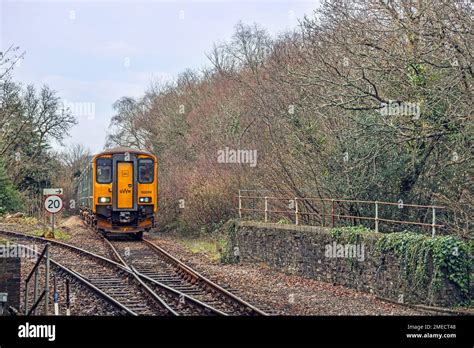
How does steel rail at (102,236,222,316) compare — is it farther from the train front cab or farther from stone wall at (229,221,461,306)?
the train front cab

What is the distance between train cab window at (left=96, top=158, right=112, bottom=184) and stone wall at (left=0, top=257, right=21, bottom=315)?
1503cm

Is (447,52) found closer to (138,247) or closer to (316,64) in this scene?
(316,64)

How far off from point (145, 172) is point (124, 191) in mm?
1063

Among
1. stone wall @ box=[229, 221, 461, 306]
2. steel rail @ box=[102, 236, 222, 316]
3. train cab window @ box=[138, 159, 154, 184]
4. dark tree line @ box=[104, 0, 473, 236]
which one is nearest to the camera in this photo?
steel rail @ box=[102, 236, 222, 316]

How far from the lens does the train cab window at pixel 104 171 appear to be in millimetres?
26344

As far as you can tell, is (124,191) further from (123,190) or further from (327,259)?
(327,259)

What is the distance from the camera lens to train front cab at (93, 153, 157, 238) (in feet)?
86.4

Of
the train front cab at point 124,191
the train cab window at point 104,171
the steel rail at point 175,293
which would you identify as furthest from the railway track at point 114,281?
the train cab window at point 104,171

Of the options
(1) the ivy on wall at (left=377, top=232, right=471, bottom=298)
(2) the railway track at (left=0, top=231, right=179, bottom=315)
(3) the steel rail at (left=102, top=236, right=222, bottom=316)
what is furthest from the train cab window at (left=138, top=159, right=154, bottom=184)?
(1) the ivy on wall at (left=377, top=232, right=471, bottom=298)

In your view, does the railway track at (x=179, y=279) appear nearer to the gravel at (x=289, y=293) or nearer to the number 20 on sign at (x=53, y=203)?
the gravel at (x=289, y=293)

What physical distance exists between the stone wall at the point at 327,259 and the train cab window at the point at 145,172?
702 centimetres

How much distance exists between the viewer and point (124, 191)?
2647 centimetres

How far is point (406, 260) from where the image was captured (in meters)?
12.8

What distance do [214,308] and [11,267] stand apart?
11.0 ft
